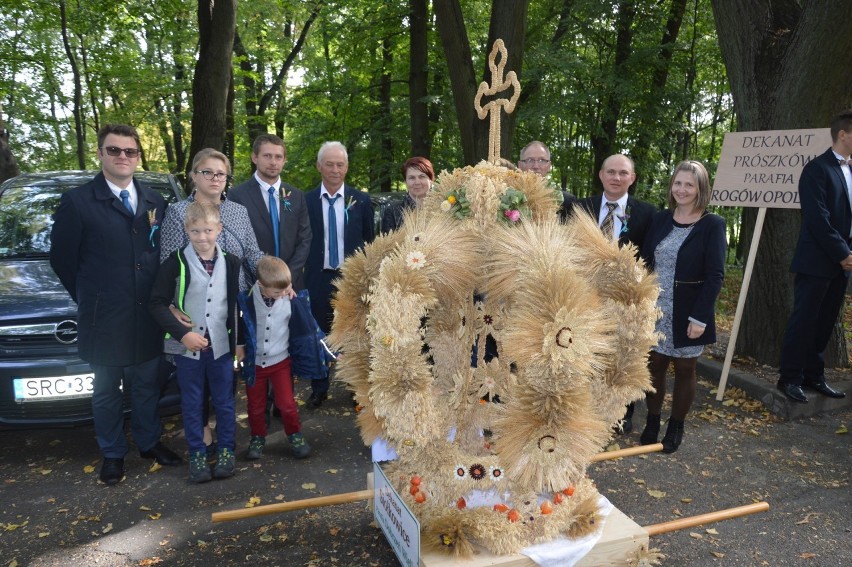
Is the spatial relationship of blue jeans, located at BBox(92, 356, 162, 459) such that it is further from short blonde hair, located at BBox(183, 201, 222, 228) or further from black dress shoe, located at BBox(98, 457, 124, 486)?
short blonde hair, located at BBox(183, 201, 222, 228)

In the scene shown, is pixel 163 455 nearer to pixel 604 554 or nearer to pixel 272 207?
pixel 272 207

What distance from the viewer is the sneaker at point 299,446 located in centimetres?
400

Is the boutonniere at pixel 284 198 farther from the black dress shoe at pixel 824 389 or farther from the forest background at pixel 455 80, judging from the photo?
the black dress shoe at pixel 824 389

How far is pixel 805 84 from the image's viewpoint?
5.06 m

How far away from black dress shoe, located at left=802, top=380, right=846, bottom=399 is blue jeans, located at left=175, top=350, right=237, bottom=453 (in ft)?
15.4

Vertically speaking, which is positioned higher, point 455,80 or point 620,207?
point 455,80

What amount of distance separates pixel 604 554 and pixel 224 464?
239cm

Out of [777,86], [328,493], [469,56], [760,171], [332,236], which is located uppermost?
[469,56]

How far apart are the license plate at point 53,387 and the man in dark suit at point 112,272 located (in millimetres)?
147

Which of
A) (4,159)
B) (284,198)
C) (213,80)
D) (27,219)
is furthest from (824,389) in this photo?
(4,159)

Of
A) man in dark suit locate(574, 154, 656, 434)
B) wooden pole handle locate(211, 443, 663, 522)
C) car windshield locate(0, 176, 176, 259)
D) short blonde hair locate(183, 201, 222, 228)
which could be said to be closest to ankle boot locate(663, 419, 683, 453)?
man in dark suit locate(574, 154, 656, 434)

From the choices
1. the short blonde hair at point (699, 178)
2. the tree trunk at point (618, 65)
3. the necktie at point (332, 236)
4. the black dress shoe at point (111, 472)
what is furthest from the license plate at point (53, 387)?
the tree trunk at point (618, 65)

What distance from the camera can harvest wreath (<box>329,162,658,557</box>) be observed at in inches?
84.0

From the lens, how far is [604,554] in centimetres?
261
